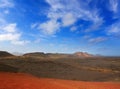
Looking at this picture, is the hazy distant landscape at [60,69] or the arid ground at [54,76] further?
the hazy distant landscape at [60,69]

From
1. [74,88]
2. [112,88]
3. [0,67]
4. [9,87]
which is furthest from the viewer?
[0,67]

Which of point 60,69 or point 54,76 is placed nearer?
point 54,76

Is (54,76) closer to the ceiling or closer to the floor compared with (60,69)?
closer to the floor

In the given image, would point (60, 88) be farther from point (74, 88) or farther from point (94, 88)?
point (94, 88)

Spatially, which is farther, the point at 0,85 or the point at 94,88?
the point at 94,88

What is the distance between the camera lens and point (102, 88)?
15.4 metres

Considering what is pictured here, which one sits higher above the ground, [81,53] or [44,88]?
[81,53]

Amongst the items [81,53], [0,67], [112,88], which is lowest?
[112,88]

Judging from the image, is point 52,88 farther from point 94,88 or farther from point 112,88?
point 112,88

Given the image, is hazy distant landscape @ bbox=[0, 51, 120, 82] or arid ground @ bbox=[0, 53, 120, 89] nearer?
arid ground @ bbox=[0, 53, 120, 89]

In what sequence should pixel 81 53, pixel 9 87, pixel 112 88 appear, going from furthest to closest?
pixel 81 53 < pixel 112 88 < pixel 9 87

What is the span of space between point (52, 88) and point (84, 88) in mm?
3344

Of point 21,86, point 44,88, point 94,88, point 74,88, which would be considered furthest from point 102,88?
point 21,86

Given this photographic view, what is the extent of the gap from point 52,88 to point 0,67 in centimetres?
1570
